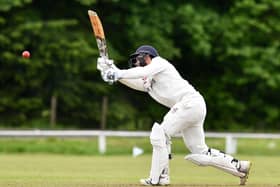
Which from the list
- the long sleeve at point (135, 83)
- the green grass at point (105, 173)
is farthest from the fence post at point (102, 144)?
the long sleeve at point (135, 83)

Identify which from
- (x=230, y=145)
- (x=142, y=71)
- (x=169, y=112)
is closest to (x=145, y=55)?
(x=142, y=71)

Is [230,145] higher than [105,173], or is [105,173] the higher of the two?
[230,145]

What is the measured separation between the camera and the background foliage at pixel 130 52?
104ft

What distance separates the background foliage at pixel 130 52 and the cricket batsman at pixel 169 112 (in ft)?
60.4

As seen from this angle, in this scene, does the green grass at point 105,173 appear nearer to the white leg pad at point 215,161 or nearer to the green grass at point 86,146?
the white leg pad at point 215,161

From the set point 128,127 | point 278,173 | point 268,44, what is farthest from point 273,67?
point 278,173

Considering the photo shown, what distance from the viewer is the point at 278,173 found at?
1681 cm

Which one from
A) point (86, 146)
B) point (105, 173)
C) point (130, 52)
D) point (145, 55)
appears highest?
point (130, 52)

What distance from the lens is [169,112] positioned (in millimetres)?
11961

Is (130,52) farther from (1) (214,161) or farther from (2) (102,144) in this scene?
(1) (214,161)

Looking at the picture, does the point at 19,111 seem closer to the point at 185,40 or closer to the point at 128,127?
the point at 128,127

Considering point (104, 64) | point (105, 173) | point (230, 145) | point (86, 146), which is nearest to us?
point (104, 64)

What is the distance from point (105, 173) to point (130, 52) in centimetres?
1812

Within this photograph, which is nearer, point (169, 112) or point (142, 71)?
point (142, 71)
